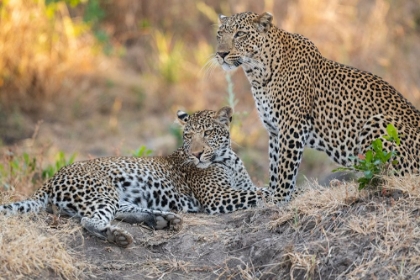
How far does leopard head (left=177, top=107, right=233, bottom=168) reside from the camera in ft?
33.0

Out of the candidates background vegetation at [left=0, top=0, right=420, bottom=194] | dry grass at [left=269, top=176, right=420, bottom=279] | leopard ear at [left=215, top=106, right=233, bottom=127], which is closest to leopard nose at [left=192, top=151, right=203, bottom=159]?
leopard ear at [left=215, top=106, right=233, bottom=127]

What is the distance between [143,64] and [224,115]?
1060 cm

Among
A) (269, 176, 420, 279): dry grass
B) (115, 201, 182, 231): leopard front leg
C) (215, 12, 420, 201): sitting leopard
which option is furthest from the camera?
(215, 12, 420, 201): sitting leopard

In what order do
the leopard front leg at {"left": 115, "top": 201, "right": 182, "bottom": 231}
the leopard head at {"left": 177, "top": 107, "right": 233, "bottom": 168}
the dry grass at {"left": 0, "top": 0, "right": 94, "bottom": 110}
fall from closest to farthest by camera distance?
the leopard front leg at {"left": 115, "top": 201, "right": 182, "bottom": 231}
the leopard head at {"left": 177, "top": 107, "right": 233, "bottom": 168}
the dry grass at {"left": 0, "top": 0, "right": 94, "bottom": 110}

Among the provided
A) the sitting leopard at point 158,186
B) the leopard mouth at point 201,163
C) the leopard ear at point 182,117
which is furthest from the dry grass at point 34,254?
the leopard ear at point 182,117

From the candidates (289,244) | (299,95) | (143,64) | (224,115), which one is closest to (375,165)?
(289,244)

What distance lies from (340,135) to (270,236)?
2045mm

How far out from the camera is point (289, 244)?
25.4ft

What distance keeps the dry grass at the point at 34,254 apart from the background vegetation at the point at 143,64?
22.7ft

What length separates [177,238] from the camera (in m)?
8.76

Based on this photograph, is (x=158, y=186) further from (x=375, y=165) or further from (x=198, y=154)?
(x=375, y=165)

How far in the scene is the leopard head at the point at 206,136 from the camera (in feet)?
33.0

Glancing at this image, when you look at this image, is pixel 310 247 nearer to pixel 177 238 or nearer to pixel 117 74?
pixel 177 238

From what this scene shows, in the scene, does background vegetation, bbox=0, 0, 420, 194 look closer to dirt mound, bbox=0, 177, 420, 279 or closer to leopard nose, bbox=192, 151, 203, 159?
leopard nose, bbox=192, 151, 203, 159
